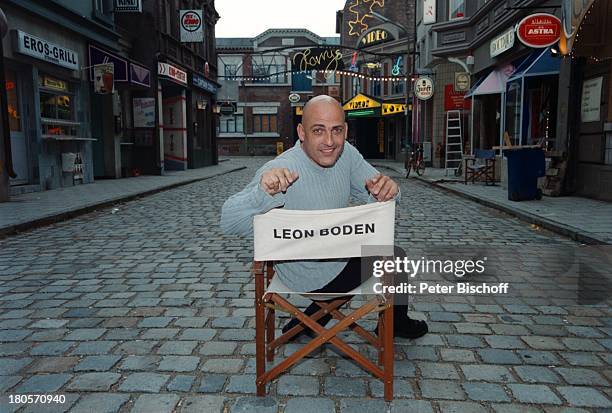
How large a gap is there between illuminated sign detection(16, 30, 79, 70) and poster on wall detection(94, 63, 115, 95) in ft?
1.78

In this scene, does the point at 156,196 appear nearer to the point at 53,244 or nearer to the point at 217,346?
the point at 53,244

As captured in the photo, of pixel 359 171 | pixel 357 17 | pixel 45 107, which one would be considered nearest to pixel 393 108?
pixel 357 17

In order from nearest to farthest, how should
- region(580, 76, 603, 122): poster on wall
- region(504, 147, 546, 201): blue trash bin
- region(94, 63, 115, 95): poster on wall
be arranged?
region(504, 147, 546, 201): blue trash bin < region(580, 76, 603, 122): poster on wall < region(94, 63, 115, 95): poster on wall

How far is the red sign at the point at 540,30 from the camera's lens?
34.7ft

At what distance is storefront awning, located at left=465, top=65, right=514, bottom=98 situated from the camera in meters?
15.5

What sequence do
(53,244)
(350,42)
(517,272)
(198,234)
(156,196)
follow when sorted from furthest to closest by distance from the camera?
(350,42) → (156,196) → (198,234) → (53,244) → (517,272)

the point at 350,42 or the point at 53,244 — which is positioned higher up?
the point at 350,42

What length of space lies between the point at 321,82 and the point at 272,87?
14.3 feet

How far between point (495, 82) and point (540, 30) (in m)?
5.59

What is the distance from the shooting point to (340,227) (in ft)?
7.98

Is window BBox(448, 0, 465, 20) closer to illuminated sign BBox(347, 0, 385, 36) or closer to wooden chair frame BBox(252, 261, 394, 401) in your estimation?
illuminated sign BBox(347, 0, 385, 36)

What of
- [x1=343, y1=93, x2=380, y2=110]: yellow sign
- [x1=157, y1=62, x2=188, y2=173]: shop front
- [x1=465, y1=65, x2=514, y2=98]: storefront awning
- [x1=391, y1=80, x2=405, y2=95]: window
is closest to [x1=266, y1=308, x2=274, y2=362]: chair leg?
[x1=465, y1=65, x2=514, y2=98]: storefront awning

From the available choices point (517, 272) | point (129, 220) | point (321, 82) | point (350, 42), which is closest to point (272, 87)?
point (321, 82)

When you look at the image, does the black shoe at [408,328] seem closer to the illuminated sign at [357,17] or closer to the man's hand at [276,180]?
the man's hand at [276,180]
